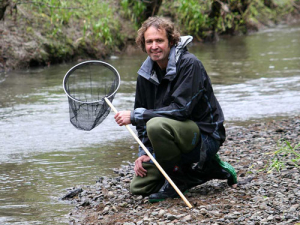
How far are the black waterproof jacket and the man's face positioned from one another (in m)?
0.06

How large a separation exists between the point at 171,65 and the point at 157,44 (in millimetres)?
206

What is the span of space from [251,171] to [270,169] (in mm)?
163

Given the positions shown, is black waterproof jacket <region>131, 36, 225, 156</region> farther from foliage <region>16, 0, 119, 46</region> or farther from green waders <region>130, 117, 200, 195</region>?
foliage <region>16, 0, 119, 46</region>

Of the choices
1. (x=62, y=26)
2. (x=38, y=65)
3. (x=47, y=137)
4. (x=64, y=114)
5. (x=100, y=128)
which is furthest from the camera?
(x=62, y=26)

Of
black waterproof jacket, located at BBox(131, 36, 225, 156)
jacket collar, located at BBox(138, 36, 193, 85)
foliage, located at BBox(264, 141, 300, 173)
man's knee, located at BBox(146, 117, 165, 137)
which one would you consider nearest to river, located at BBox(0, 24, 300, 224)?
man's knee, located at BBox(146, 117, 165, 137)

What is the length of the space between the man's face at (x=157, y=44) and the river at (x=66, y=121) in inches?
53.7

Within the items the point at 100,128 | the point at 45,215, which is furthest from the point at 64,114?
the point at 45,215

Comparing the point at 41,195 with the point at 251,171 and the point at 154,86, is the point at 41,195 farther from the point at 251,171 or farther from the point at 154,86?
the point at 251,171

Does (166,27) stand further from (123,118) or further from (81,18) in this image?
(81,18)

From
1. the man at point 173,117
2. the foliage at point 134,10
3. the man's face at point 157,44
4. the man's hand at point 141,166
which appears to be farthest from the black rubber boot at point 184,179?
the foliage at point 134,10

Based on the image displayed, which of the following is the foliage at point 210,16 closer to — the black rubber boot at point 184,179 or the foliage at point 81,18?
the foliage at point 81,18

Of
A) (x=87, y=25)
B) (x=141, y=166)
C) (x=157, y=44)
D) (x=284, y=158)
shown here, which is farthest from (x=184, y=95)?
(x=87, y=25)

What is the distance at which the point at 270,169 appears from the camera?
4199 millimetres

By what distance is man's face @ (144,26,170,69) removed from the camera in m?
3.60
